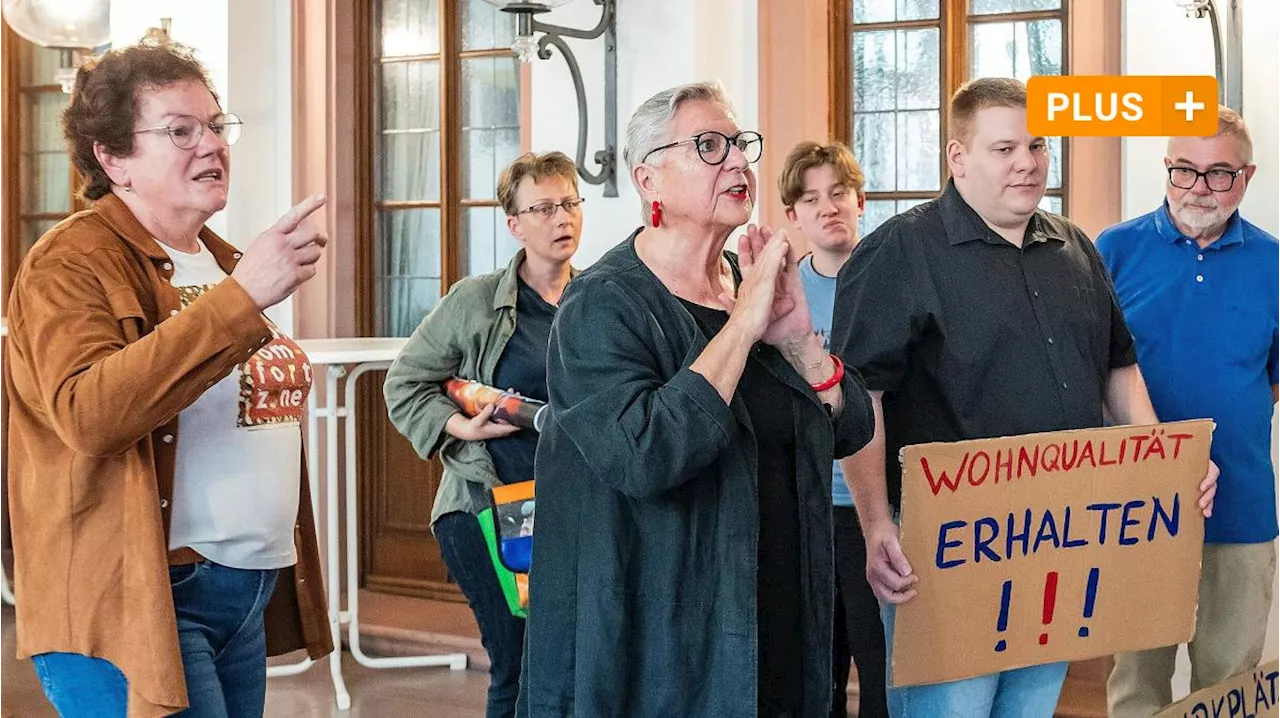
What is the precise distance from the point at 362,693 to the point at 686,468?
284cm

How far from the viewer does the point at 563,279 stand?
3.32 meters

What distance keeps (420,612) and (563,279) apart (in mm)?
1972

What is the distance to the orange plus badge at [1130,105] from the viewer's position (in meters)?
3.18

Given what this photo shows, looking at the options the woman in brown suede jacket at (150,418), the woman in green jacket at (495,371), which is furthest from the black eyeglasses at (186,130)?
the woman in green jacket at (495,371)

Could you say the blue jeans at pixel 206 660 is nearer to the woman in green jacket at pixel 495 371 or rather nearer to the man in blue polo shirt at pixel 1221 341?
the woman in green jacket at pixel 495 371

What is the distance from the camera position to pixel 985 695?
8.14ft

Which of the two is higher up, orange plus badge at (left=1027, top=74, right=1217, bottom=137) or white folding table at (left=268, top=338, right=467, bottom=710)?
A: orange plus badge at (left=1027, top=74, right=1217, bottom=137)

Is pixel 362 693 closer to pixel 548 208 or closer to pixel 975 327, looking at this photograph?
pixel 548 208

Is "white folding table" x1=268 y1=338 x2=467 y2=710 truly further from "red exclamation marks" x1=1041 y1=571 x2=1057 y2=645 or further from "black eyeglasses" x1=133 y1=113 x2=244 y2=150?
"red exclamation marks" x1=1041 y1=571 x2=1057 y2=645

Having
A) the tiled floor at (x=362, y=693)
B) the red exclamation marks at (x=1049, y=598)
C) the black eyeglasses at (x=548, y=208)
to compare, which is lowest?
the tiled floor at (x=362, y=693)

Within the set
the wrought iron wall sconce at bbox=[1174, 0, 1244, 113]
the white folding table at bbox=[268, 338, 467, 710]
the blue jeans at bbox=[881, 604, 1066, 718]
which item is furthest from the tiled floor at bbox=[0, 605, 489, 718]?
the wrought iron wall sconce at bbox=[1174, 0, 1244, 113]

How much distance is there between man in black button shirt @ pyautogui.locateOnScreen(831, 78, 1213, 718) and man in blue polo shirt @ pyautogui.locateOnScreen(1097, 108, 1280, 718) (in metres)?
0.52

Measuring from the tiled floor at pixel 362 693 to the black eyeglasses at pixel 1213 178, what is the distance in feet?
7.32

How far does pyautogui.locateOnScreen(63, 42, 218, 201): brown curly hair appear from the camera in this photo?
2.07 m
